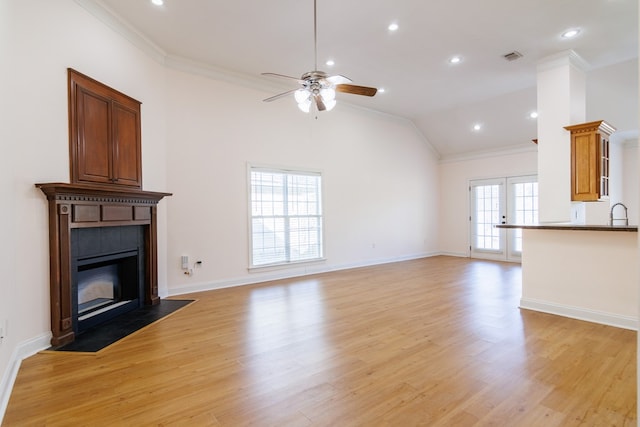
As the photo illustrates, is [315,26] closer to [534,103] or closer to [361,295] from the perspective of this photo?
[361,295]

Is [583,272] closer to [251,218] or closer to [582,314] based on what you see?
[582,314]

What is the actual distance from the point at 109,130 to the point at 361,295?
3.91 meters

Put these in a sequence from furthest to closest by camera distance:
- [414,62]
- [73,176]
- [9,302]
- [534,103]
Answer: [534,103], [414,62], [73,176], [9,302]

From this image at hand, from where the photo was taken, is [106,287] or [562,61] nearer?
[106,287]

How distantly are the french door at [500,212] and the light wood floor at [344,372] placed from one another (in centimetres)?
453

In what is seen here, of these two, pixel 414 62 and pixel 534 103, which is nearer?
pixel 414 62

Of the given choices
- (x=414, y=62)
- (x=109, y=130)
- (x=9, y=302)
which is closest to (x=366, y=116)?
(x=414, y=62)

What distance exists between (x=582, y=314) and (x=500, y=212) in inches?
199

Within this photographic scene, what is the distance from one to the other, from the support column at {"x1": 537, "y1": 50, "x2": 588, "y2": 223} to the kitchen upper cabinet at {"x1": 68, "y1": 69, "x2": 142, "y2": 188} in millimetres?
5560

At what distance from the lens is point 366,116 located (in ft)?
25.3

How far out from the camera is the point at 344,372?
255 centimetres

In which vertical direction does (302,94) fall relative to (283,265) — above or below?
above

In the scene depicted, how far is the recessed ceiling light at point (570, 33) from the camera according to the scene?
13.8 ft

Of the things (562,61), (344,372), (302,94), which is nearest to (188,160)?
(302,94)
